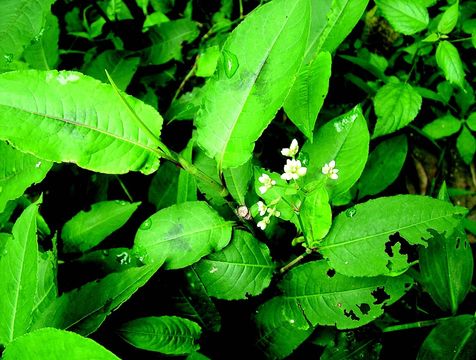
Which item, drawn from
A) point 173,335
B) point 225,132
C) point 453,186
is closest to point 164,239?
point 173,335

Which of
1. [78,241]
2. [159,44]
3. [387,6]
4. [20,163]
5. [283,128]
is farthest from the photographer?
[159,44]

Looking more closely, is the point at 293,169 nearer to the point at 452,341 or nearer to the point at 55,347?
the point at 55,347

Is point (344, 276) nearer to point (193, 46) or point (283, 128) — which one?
point (283, 128)

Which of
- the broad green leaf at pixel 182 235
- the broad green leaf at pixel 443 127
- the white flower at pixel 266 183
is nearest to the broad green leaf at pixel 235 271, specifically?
the broad green leaf at pixel 182 235

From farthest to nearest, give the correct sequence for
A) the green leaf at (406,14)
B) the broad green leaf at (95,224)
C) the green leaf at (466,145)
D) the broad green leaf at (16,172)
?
the green leaf at (466,145)
the green leaf at (406,14)
the broad green leaf at (95,224)
the broad green leaf at (16,172)

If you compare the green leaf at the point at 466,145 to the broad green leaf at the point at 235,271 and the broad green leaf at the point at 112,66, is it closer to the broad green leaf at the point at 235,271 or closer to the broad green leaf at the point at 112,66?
the broad green leaf at the point at 235,271

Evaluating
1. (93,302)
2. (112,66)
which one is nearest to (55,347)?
(93,302)
